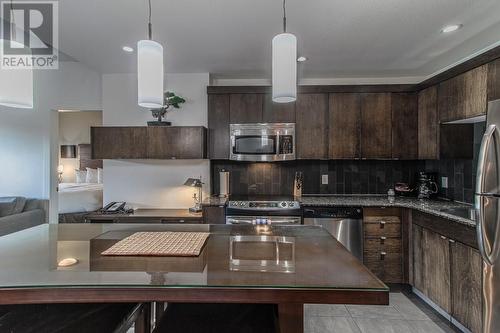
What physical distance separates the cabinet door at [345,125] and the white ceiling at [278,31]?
0.42 meters

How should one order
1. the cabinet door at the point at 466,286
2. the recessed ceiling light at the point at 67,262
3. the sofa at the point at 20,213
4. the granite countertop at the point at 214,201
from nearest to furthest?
the recessed ceiling light at the point at 67,262
the cabinet door at the point at 466,286
the granite countertop at the point at 214,201
the sofa at the point at 20,213

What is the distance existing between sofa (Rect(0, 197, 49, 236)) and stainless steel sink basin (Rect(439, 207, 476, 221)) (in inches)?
192

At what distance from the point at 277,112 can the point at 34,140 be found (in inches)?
149

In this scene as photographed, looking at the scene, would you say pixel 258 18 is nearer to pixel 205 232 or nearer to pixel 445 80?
pixel 205 232

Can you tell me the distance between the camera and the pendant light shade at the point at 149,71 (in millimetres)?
1508

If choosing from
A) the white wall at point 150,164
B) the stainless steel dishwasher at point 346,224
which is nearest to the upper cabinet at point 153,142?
the white wall at point 150,164

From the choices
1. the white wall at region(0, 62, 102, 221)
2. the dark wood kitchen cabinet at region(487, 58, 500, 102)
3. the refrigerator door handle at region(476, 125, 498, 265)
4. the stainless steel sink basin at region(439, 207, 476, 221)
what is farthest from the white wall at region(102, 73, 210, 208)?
the dark wood kitchen cabinet at region(487, 58, 500, 102)

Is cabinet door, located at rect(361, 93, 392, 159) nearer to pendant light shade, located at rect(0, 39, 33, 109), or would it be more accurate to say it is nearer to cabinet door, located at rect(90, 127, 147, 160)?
cabinet door, located at rect(90, 127, 147, 160)

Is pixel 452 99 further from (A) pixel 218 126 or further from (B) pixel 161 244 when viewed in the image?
(B) pixel 161 244

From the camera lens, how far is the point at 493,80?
7.46 feet

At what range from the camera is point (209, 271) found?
1.16m

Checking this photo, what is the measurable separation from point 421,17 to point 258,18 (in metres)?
1.35

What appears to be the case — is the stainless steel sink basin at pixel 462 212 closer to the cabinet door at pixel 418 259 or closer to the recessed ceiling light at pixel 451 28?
the cabinet door at pixel 418 259

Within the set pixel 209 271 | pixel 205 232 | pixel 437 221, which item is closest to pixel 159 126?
pixel 205 232
